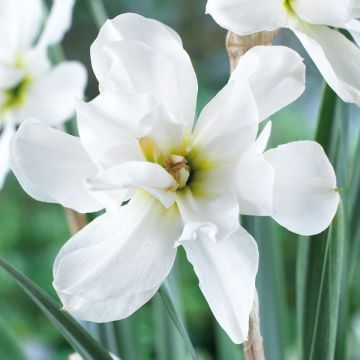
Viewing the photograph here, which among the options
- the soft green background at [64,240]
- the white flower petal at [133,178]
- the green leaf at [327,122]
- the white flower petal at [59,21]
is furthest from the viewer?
the soft green background at [64,240]

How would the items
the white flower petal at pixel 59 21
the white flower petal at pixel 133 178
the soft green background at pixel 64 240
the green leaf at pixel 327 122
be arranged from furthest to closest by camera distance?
the soft green background at pixel 64 240
the white flower petal at pixel 59 21
the green leaf at pixel 327 122
the white flower petal at pixel 133 178

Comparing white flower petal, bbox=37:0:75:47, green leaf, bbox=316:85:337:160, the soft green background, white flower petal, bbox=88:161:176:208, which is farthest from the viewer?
the soft green background

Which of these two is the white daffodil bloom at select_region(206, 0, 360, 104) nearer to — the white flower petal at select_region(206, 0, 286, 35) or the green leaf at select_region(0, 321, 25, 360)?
the white flower petal at select_region(206, 0, 286, 35)

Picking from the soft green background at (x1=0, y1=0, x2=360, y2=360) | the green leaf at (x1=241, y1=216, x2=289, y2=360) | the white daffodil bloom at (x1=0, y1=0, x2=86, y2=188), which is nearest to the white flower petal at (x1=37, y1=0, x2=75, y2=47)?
the white daffodil bloom at (x1=0, y1=0, x2=86, y2=188)

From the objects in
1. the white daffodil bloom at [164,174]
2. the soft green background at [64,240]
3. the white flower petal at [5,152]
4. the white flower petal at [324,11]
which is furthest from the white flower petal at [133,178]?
the soft green background at [64,240]

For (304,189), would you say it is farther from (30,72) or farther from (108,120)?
(30,72)

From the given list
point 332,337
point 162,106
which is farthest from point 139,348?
point 162,106

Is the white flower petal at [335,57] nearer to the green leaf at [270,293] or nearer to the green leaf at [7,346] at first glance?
the green leaf at [270,293]

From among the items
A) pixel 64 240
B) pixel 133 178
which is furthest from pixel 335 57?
pixel 64 240
